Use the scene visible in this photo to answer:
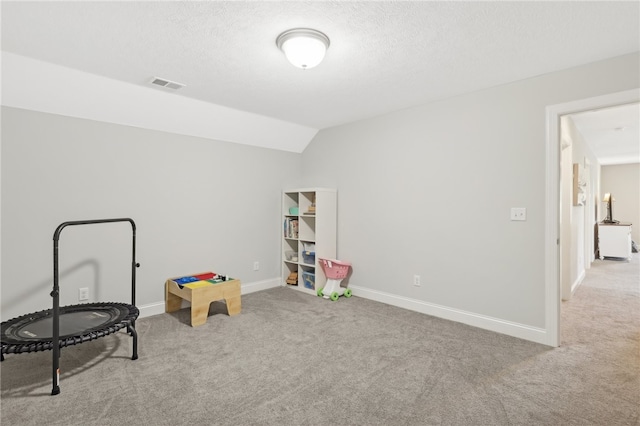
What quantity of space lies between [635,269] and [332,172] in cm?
587

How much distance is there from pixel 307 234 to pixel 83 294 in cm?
257

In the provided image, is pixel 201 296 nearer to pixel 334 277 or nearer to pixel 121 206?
pixel 121 206

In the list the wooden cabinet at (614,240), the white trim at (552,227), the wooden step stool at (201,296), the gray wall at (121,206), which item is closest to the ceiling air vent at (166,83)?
the gray wall at (121,206)

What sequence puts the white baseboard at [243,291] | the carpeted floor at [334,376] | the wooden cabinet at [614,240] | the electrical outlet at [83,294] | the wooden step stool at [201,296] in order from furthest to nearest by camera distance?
the wooden cabinet at [614,240], the white baseboard at [243,291], the wooden step stool at [201,296], the electrical outlet at [83,294], the carpeted floor at [334,376]

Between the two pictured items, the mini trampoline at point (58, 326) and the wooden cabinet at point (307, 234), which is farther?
the wooden cabinet at point (307, 234)

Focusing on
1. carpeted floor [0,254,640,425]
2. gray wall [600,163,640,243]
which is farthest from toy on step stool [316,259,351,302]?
gray wall [600,163,640,243]

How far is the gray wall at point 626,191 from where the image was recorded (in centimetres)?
860

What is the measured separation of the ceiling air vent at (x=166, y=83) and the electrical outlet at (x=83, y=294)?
2016mm

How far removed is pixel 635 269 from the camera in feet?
19.1

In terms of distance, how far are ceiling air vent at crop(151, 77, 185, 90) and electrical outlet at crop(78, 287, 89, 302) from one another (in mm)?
2016

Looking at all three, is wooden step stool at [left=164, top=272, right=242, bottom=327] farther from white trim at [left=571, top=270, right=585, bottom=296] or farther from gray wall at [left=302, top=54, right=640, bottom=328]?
white trim at [left=571, top=270, right=585, bottom=296]

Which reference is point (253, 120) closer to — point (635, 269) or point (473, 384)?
point (473, 384)

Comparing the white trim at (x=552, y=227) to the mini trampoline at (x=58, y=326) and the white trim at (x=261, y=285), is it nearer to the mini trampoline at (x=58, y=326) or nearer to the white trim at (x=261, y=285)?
the white trim at (x=261, y=285)

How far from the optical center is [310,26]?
195 centimetres
